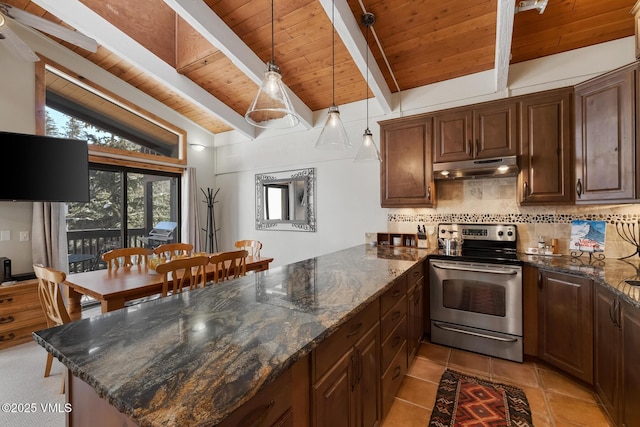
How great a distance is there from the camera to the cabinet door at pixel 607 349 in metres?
1.66

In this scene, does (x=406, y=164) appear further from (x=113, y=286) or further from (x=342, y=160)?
(x=113, y=286)

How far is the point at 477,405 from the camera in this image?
1.92m

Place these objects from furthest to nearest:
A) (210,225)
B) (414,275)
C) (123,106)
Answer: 1. (210,225)
2. (123,106)
3. (414,275)

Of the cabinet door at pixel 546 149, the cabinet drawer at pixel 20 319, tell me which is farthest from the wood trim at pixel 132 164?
the cabinet door at pixel 546 149

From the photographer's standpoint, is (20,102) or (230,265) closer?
(230,265)

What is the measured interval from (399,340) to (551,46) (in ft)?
10.1

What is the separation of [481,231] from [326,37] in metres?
2.64

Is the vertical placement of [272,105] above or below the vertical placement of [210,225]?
above

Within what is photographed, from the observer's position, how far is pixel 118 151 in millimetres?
4059

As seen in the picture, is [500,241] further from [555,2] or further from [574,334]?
[555,2]

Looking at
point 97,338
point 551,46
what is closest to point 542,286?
point 551,46

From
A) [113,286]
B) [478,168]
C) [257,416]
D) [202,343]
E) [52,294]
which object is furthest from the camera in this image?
[478,168]

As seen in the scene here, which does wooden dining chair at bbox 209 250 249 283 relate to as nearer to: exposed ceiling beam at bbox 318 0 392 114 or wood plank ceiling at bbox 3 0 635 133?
wood plank ceiling at bbox 3 0 635 133

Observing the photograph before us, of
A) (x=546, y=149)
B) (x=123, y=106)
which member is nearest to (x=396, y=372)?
(x=546, y=149)
